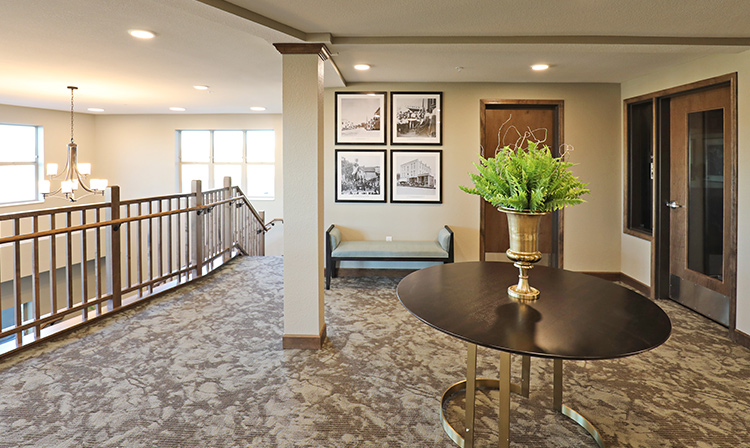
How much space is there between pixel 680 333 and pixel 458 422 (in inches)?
101

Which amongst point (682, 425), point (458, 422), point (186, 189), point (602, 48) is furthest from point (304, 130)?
point (186, 189)

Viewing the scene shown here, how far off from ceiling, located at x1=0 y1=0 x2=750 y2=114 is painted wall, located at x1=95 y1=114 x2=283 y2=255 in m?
3.44

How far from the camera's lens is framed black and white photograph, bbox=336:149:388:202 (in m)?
5.59

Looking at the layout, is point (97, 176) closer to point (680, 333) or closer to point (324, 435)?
point (324, 435)

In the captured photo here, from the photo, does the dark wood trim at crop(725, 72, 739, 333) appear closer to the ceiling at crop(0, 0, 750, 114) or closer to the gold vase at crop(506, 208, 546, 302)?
the ceiling at crop(0, 0, 750, 114)

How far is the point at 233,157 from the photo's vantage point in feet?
29.7

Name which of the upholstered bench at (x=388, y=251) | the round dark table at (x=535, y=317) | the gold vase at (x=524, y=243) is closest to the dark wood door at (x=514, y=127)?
the upholstered bench at (x=388, y=251)

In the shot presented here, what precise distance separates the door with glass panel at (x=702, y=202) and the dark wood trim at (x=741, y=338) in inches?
11.4

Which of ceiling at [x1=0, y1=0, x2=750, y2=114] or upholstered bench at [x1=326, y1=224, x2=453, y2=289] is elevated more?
ceiling at [x1=0, y1=0, x2=750, y2=114]

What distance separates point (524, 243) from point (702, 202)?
3.24 meters

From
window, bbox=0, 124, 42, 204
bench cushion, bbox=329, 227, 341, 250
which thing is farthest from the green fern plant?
window, bbox=0, 124, 42, 204

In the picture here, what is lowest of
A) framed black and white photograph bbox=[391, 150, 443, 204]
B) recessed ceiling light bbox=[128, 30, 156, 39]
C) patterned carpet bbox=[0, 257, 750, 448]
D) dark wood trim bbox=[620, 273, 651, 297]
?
patterned carpet bbox=[0, 257, 750, 448]

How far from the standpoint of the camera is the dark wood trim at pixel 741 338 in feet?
11.5

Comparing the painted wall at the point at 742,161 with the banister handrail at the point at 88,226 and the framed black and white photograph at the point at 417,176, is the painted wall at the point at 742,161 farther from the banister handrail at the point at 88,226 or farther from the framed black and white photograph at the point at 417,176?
the banister handrail at the point at 88,226
